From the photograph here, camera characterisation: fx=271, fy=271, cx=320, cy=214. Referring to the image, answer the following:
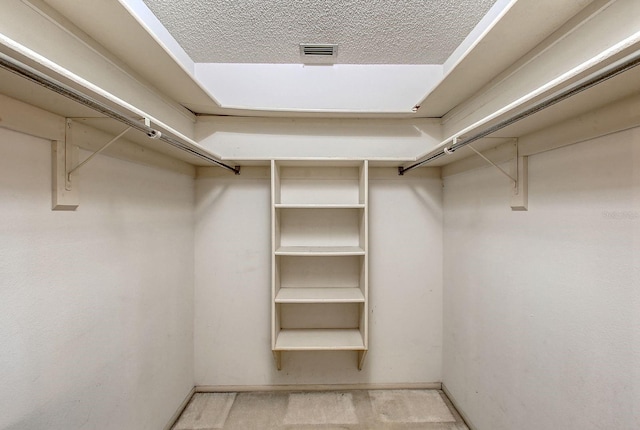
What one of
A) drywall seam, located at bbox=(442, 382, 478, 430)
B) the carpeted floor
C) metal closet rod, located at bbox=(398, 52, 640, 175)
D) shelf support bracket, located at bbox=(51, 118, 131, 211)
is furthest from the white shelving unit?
shelf support bracket, located at bbox=(51, 118, 131, 211)

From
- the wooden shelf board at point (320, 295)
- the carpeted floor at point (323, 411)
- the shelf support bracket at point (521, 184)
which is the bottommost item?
the carpeted floor at point (323, 411)

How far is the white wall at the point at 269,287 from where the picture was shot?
84.7 inches

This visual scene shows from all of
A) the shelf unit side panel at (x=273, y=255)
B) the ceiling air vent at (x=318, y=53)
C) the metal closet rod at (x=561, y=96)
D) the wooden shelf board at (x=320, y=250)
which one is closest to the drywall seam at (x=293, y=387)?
the shelf unit side panel at (x=273, y=255)

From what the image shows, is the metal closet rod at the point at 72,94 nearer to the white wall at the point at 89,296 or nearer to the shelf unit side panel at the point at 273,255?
the white wall at the point at 89,296

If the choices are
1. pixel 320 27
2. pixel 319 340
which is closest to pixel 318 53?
pixel 320 27

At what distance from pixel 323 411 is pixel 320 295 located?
0.81 meters

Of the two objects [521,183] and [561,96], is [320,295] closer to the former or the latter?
[521,183]

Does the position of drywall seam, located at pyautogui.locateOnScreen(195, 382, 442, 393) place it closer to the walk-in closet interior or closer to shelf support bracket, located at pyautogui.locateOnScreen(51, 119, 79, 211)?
the walk-in closet interior

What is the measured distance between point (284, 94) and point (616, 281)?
2114 millimetres

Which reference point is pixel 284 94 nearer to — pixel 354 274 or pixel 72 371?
pixel 354 274

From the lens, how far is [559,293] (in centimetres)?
112

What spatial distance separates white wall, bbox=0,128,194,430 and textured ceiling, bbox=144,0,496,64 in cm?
92

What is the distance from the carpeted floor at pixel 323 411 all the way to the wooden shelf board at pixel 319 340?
1.57 feet

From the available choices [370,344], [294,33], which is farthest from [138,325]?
[294,33]
